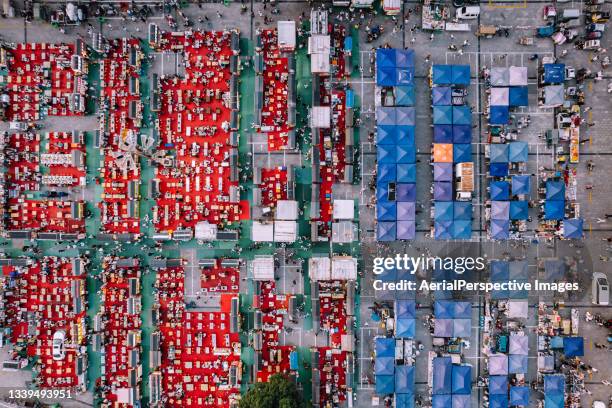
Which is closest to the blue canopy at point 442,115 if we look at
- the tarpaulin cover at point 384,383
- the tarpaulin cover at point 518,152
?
the tarpaulin cover at point 518,152

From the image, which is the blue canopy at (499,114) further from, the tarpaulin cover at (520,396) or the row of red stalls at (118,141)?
the row of red stalls at (118,141)

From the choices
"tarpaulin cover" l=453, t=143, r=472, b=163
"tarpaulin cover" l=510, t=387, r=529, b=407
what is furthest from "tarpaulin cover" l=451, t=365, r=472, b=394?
"tarpaulin cover" l=453, t=143, r=472, b=163

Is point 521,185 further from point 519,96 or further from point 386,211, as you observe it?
point 386,211

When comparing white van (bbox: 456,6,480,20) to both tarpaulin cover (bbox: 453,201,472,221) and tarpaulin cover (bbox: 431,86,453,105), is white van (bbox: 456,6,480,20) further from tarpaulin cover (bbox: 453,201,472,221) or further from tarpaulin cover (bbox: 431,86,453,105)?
tarpaulin cover (bbox: 453,201,472,221)

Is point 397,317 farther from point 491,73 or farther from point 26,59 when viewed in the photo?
point 26,59

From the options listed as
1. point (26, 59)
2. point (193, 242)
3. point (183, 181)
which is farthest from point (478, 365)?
point (26, 59)

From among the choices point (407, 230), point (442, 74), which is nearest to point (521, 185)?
point (407, 230)
